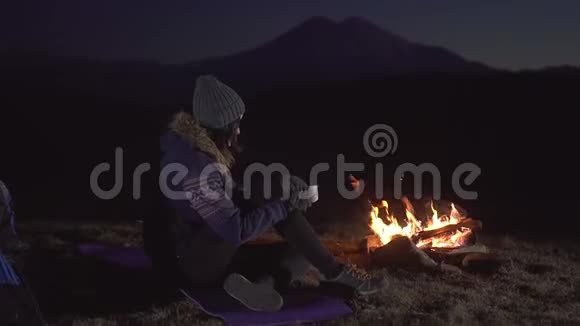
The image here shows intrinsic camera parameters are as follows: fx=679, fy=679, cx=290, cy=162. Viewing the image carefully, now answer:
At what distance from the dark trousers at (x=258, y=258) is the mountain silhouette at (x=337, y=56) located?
14139 mm

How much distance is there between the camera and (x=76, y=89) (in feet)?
66.3

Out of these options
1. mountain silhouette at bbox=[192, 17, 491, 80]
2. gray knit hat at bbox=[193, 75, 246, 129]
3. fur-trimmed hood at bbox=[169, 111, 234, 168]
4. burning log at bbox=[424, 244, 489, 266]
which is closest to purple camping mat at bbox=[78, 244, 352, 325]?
fur-trimmed hood at bbox=[169, 111, 234, 168]

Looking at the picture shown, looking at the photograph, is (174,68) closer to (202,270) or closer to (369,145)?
(369,145)

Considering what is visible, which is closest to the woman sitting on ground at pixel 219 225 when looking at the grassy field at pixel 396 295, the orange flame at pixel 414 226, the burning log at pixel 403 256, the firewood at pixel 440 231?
the grassy field at pixel 396 295

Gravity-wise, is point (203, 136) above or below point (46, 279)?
above

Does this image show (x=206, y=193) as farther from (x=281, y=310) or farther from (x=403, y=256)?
(x=403, y=256)

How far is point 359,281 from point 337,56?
1565cm

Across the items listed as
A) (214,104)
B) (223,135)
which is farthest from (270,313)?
(214,104)

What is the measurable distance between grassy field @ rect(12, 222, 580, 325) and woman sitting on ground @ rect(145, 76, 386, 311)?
341 mm

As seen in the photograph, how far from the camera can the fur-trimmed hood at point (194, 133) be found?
13.4ft

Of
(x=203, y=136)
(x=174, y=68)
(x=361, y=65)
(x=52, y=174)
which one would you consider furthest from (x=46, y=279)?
(x=361, y=65)

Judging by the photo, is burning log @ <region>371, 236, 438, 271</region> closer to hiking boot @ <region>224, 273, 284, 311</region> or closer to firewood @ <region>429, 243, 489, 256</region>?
firewood @ <region>429, 243, 489, 256</region>

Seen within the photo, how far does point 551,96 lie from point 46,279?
1370 cm

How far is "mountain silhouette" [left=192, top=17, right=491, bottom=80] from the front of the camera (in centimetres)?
1877
